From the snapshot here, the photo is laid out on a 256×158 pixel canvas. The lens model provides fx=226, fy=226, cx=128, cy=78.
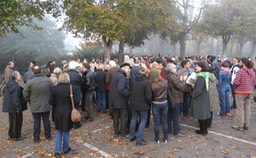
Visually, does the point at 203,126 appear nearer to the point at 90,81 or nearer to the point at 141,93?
the point at 141,93

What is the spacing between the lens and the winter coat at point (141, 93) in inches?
222

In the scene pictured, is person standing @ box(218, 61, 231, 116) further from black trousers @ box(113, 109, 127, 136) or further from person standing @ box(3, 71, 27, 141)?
person standing @ box(3, 71, 27, 141)

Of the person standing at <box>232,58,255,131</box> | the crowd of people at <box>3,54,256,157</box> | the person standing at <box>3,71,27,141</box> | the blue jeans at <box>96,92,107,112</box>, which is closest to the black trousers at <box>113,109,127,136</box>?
the crowd of people at <box>3,54,256,157</box>

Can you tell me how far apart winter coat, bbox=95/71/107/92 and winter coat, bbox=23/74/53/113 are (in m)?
2.50

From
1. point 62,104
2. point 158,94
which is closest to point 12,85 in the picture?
point 62,104

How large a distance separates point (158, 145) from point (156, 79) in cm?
171

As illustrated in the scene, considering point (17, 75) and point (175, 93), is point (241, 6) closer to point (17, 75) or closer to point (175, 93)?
point (175, 93)

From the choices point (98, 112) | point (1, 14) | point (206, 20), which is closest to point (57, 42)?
point (206, 20)

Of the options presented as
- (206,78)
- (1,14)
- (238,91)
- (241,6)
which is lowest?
(238,91)

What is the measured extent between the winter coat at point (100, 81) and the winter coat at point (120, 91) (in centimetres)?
213

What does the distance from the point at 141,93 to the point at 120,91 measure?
0.59 metres

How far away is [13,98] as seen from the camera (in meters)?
6.08

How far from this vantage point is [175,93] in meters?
6.22

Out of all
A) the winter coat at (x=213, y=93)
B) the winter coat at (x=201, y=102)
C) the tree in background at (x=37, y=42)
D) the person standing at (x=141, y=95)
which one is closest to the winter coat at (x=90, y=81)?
the person standing at (x=141, y=95)
